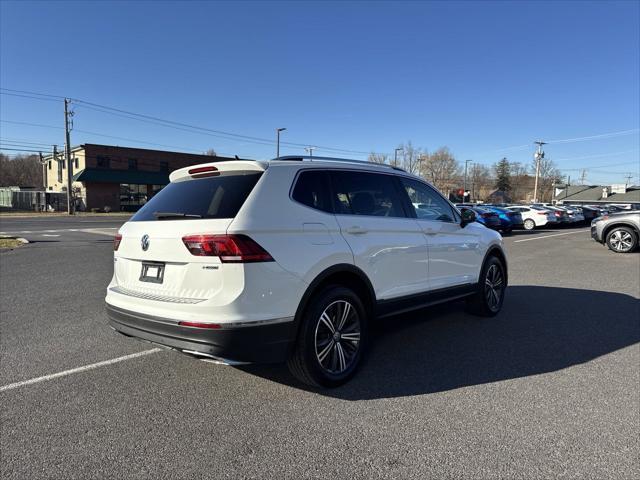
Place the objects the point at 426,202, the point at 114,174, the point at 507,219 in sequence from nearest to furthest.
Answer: the point at 426,202, the point at 507,219, the point at 114,174

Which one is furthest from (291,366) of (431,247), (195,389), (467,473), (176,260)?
(431,247)

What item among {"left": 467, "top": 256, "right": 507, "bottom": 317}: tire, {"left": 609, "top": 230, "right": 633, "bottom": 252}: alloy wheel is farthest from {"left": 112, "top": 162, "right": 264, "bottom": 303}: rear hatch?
{"left": 609, "top": 230, "right": 633, "bottom": 252}: alloy wheel

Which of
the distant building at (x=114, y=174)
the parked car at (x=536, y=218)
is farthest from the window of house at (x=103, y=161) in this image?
the parked car at (x=536, y=218)

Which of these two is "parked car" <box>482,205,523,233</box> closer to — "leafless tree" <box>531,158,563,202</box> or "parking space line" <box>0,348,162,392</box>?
"parking space line" <box>0,348,162,392</box>

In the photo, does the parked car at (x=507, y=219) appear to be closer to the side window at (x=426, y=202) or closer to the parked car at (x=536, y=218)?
the parked car at (x=536, y=218)

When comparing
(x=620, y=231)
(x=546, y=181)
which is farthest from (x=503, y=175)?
(x=620, y=231)

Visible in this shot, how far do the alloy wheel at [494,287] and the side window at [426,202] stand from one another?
1.25m

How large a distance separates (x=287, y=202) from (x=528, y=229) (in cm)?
2856

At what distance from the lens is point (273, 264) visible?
3.20m

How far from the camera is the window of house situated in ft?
155

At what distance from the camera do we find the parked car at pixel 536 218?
27828 mm

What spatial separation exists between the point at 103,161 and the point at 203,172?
49.6 metres

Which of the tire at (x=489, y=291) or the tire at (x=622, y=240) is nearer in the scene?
the tire at (x=489, y=291)

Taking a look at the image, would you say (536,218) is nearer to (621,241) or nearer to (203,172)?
(621,241)
